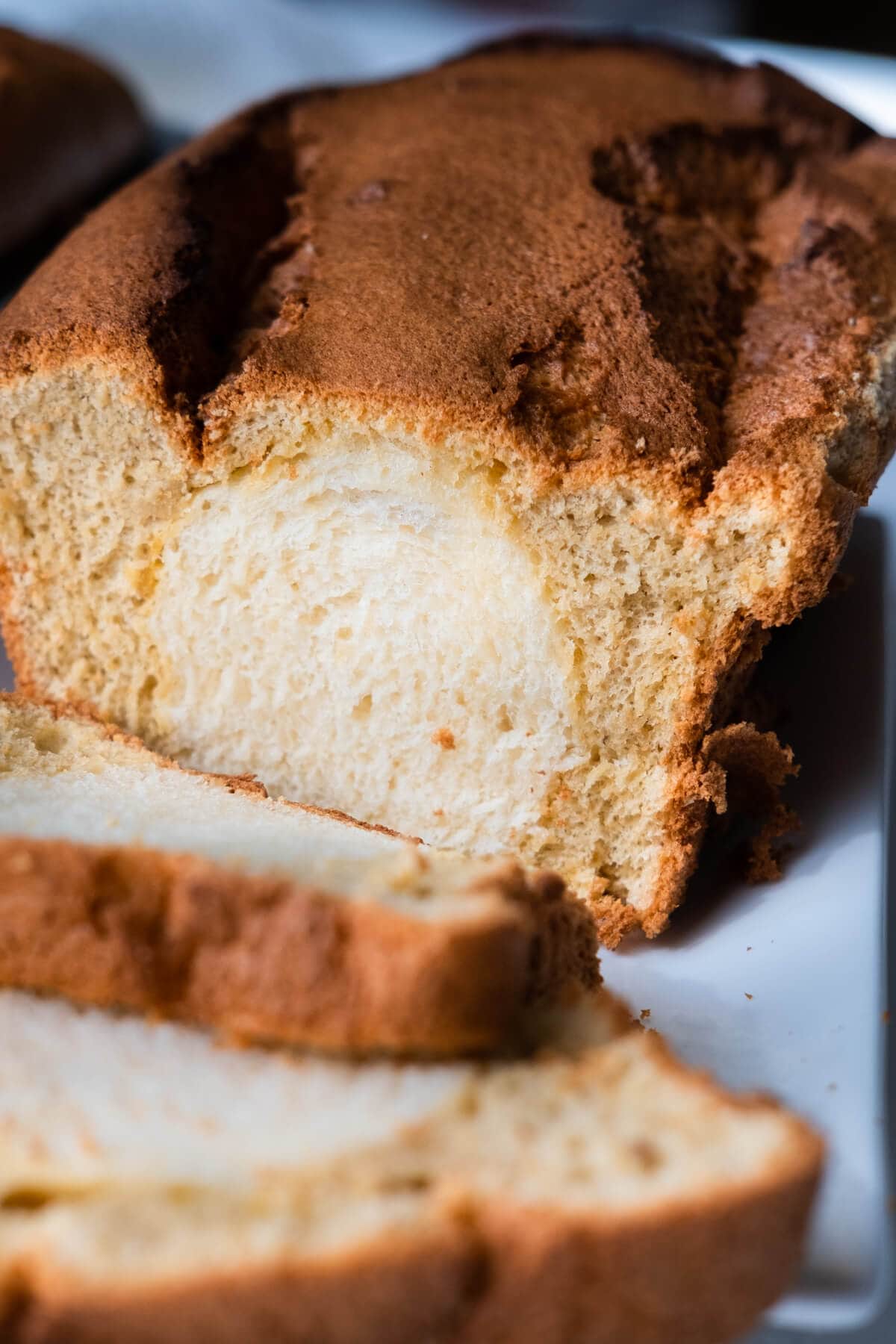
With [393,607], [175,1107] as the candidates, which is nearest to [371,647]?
[393,607]

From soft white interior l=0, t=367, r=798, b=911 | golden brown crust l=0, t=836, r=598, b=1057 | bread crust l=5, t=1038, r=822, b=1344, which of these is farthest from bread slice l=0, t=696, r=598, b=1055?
soft white interior l=0, t=367, r=798, b=911

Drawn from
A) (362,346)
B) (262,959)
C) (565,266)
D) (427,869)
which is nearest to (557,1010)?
(427,869)

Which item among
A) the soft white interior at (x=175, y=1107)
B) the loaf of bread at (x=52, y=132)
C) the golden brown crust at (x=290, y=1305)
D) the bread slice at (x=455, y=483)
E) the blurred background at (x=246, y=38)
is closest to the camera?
the golden brown crust at (x=290, y=1305)

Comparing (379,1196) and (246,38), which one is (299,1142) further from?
(246,38)

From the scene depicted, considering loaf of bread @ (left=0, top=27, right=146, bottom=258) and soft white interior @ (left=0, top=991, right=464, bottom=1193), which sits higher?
loaf of bread @ (left=0, top=27, right=146, bottom=258)

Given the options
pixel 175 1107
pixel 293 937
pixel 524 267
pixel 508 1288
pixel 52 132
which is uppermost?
pixel 524 267

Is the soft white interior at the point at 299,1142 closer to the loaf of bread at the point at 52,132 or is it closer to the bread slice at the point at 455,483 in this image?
the bread slice at the point at 455,483

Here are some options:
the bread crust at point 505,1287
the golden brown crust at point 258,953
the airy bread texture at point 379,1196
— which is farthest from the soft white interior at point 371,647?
the bread crust at point 505,1287

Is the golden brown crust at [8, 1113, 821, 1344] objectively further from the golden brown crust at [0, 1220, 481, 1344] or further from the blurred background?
the blurred background
